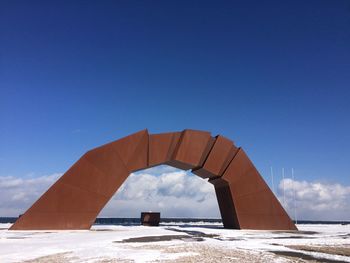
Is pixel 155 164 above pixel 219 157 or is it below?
below

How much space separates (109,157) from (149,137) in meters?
3.08

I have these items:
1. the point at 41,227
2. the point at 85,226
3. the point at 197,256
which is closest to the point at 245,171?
the point at 85,226

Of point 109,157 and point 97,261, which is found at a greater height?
point 109,157

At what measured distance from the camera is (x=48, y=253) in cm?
1026

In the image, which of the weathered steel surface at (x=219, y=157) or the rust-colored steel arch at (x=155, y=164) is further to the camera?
the weathered steel surface at (x=219, y=157)

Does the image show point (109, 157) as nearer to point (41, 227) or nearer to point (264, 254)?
point (41, 227)

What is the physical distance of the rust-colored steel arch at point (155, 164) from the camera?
2128 centimetres

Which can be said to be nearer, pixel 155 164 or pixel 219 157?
pixel 155 164

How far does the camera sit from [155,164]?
79.2ft

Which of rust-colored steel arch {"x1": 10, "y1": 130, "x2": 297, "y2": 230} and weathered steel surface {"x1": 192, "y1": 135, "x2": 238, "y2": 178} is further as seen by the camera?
weathered steel surface {"x1": 192, "y1": 135, "x2": 238, "y2": 178}

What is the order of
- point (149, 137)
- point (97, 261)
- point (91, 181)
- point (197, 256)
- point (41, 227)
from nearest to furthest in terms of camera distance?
point (97, 261) → point (197, 256) → point (41, 227) → point (91, 181) → point (149, 137)

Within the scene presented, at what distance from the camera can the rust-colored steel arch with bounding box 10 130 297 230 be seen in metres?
21.3

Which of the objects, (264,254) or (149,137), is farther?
(149,137)

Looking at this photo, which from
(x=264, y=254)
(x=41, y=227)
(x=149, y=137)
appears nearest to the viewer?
(x=264, y=254)
